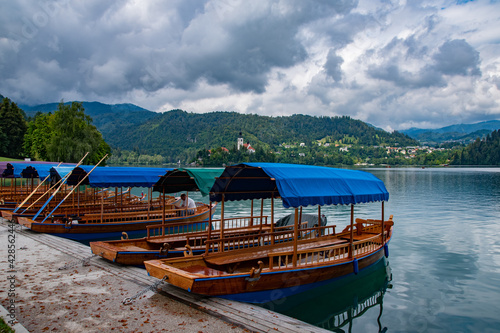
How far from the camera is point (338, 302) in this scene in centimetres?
998

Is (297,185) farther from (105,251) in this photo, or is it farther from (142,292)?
(105,251)

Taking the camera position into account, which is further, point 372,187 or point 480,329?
point 372,187

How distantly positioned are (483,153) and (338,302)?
546 ft

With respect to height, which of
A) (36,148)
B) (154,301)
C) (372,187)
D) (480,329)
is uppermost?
(36,148)

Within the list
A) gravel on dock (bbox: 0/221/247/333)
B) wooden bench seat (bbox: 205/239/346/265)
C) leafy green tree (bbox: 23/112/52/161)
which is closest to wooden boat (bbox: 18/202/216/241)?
wooden bench seat (bbox: 205/239/346/265)

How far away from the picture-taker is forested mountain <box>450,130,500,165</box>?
14250 centimetres

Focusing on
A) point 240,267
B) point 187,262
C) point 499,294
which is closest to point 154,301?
point 187,262

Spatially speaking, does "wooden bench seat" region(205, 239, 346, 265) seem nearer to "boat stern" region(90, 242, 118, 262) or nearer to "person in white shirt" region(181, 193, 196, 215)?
"boat stern" region(90, 242, 118, 262)

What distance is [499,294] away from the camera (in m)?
11.0

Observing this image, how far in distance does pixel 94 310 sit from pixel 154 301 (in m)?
1.11

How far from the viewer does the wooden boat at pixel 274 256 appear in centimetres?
746

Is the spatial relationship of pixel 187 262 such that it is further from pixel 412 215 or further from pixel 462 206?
pixel 462 206

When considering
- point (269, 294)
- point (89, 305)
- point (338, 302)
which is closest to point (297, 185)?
point (269, 294)

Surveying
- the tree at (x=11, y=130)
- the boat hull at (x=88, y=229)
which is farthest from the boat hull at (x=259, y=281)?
the tree at (x=11, y=130)
